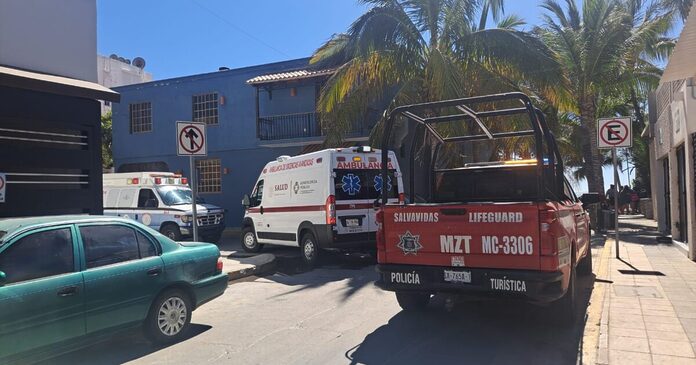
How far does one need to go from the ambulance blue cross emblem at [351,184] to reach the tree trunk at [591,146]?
11643 millimetres

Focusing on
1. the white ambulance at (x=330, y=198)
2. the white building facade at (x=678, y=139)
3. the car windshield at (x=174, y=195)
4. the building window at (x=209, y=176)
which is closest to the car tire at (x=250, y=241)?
the white ambulance at (x=330, y=198)

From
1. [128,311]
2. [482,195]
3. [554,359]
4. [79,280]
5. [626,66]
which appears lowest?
[554,359]

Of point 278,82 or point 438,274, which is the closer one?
point 438,274

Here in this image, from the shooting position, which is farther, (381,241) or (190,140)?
(190,140)

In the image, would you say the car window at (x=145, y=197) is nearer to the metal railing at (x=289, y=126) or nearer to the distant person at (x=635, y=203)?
the metal railing at (x=289, y=126)

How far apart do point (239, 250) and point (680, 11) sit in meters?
20.0

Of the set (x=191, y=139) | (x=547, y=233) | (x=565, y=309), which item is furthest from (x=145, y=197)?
(x=547, y=233)

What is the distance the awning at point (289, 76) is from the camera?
1967 centimetres

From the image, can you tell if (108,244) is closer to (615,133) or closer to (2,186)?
(2,186)

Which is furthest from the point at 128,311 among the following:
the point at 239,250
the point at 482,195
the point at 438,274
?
the point at 239,250

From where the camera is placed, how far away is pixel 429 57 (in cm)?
1441

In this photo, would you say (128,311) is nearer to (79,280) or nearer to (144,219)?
(79,280)

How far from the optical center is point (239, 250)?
51.6 ft

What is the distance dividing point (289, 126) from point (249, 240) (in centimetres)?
740
